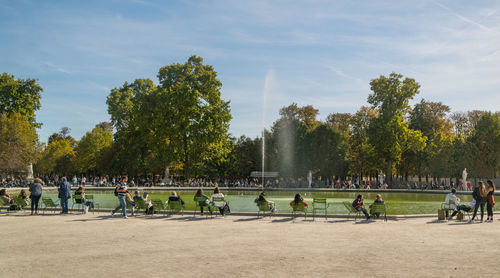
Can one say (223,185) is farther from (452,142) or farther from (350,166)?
(452,142)

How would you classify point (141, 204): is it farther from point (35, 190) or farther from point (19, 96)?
point (19, 96)

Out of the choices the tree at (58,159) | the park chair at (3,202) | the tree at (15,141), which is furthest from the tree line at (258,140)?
the park chair at (3,202)

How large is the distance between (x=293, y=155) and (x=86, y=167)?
3732 centimetres

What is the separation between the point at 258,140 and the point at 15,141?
36191 millimetres

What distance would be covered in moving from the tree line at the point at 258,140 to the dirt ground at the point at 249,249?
3848 cm

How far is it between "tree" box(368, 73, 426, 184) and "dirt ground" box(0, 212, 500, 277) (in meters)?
41.0

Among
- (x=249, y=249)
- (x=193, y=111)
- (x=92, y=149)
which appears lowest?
(x=249, y=249)

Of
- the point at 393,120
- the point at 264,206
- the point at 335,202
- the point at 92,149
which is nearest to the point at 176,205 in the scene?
the point at 264,206

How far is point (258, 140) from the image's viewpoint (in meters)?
72.9

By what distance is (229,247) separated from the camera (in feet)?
35.6

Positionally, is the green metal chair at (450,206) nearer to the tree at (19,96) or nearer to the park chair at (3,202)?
the park chair at (3,202)

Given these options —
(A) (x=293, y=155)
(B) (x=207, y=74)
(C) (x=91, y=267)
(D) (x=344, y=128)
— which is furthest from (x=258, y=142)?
(C) (x=91, y=267)

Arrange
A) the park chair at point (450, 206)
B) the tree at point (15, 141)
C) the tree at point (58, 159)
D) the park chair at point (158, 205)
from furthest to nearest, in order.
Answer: the tree at point (58, 159)
the tree at point (15, 141)
the park chair at point (158, 205)
the park chair at point (450, 206)

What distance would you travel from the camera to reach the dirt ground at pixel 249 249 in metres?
8.25
